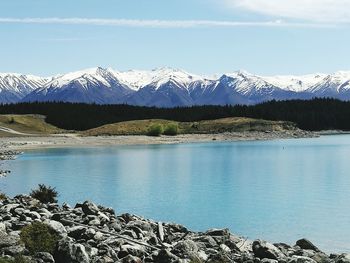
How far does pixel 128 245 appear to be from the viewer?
17453 millimetres

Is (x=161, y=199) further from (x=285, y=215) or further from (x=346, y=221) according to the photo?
(x=346, y=221)

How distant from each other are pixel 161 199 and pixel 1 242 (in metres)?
28.6

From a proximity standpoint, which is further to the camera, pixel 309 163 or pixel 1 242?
pixel 309 163

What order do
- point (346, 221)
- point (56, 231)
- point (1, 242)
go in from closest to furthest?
point (1, 242) < point (56, 231) < point (346, 221)

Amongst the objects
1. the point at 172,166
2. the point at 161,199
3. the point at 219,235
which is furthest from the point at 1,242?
the point at 172,166

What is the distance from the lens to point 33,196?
34.4 meters

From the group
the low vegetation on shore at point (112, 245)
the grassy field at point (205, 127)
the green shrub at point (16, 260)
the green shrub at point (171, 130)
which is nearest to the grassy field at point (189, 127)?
the grassy field at point (205, 127)

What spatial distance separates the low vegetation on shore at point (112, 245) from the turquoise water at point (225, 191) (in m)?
7.53

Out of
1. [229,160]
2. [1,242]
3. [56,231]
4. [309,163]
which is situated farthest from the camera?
[229,160]

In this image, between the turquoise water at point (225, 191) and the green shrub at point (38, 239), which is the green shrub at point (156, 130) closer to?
the turquoise water at point (225, 191)

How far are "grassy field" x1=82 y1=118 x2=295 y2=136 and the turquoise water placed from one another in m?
95.0

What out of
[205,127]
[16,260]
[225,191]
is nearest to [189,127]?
[205,127]

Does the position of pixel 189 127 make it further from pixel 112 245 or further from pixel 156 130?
pixel 112 245

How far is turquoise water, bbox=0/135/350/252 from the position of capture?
3278 cm
